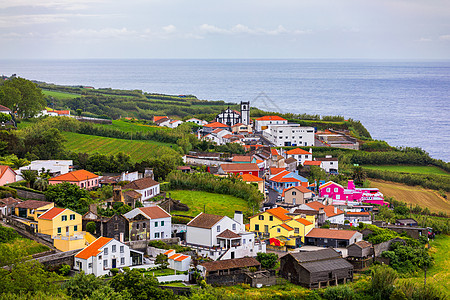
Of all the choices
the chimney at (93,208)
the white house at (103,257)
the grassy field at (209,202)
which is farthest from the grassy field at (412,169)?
the white house at (103,257)

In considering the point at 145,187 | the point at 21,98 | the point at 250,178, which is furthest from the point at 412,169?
the point at 21,98

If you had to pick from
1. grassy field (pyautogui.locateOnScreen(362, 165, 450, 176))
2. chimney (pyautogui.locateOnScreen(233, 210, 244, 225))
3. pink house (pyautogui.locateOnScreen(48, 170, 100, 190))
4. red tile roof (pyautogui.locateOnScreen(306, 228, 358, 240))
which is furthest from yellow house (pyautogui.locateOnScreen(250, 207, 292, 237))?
grassy field (pyautogui.locateOnScreen(362, 165, 450, 176))

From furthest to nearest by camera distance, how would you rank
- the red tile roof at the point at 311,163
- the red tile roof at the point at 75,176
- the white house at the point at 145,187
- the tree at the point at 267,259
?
the red tile roof at the point at 311,163 < the red tile roof at the point at 75,176 < the white house at the point at 145,187 < the tree at the point at 267,259

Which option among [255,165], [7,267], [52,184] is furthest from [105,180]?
[7,267]

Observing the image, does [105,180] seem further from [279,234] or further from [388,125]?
[388,125]

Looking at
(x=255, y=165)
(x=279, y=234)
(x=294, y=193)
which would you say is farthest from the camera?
(x=255, y=165)

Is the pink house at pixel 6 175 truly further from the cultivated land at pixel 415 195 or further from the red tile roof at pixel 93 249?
the cultivated land at pixel 415 195
